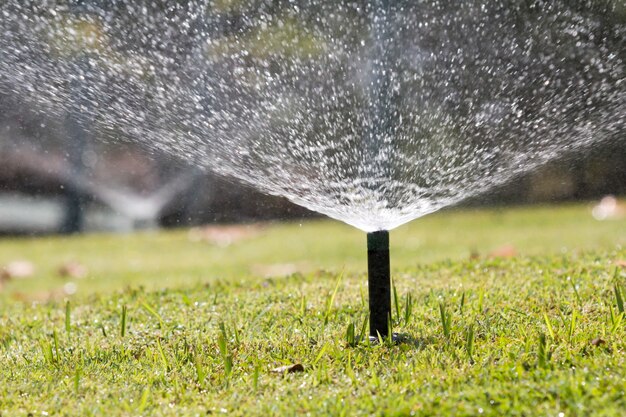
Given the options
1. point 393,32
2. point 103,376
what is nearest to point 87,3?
point 393,32

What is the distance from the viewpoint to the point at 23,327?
4.74 m

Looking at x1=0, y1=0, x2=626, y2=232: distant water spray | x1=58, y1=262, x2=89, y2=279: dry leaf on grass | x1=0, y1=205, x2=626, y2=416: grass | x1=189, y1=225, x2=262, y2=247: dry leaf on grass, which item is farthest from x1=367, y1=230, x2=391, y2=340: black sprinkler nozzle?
x1=189, y1=225, x2=262, y2=247: dry leaf on grass

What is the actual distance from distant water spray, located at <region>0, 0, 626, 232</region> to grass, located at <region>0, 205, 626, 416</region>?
61cm

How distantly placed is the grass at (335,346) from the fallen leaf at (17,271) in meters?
2.44

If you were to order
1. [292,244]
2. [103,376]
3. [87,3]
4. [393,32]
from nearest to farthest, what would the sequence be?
1. [103,376]
2. [393,32]
3. [87,3]
4. [292,244]

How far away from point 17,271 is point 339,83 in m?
4.04

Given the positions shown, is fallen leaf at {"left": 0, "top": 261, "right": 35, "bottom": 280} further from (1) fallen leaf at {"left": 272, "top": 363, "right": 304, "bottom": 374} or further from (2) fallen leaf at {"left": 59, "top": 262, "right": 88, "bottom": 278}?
(1) fallen leaf at {"left": 272, "top": 363, "right": 304, "bottom": 374}

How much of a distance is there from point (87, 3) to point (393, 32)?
3030 mm

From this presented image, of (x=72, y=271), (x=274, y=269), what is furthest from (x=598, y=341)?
(x=72, y=271)

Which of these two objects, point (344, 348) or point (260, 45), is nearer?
point (344, 348)

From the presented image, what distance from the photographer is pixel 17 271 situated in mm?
8477

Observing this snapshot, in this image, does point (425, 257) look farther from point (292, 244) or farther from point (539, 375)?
point (539, 375)

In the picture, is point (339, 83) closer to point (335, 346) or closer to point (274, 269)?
point (274, 269)

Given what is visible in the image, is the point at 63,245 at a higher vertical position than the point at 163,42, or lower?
lower
